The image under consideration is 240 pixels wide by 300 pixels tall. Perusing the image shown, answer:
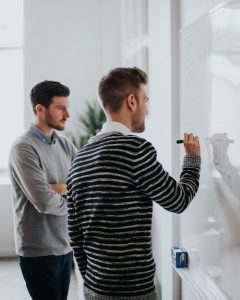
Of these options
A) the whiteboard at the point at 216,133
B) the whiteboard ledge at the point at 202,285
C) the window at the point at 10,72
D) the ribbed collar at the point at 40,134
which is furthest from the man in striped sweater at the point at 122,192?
the window at the point at 10,72

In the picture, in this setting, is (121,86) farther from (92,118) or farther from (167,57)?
(92,118)

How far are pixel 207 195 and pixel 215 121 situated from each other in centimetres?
31

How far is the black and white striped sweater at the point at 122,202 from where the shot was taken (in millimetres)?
1362

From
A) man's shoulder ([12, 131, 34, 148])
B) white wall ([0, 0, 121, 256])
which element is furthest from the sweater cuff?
white wall ([0, 0, 121, 256])

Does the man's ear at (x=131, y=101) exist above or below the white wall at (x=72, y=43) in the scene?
below

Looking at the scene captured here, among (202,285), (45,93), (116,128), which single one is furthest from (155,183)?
(45,93)

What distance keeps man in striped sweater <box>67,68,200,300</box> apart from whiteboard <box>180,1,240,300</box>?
0.45 feet

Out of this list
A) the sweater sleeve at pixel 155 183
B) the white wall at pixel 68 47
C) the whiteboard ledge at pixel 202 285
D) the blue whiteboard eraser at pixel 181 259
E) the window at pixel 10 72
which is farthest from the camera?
the window at pixel 10 72

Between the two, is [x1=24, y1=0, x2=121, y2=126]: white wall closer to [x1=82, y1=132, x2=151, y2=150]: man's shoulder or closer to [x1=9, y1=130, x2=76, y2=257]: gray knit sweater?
[x1=9, y1=130, x2=76, y2=257]: gray knit sweater

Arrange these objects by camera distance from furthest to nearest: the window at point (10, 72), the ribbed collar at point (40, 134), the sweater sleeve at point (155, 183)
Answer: the window at point (10, 72) → the ribbed collar at point (40, 134) → the sweater sleeve at point (155, 183)

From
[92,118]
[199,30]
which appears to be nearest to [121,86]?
[199,30]

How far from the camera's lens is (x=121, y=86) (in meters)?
1.47

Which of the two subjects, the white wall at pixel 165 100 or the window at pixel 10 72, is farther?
the window at pixel 10 72

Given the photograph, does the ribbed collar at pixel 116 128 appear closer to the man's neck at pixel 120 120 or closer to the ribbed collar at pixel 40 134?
the man's neck at pixel 120 120
